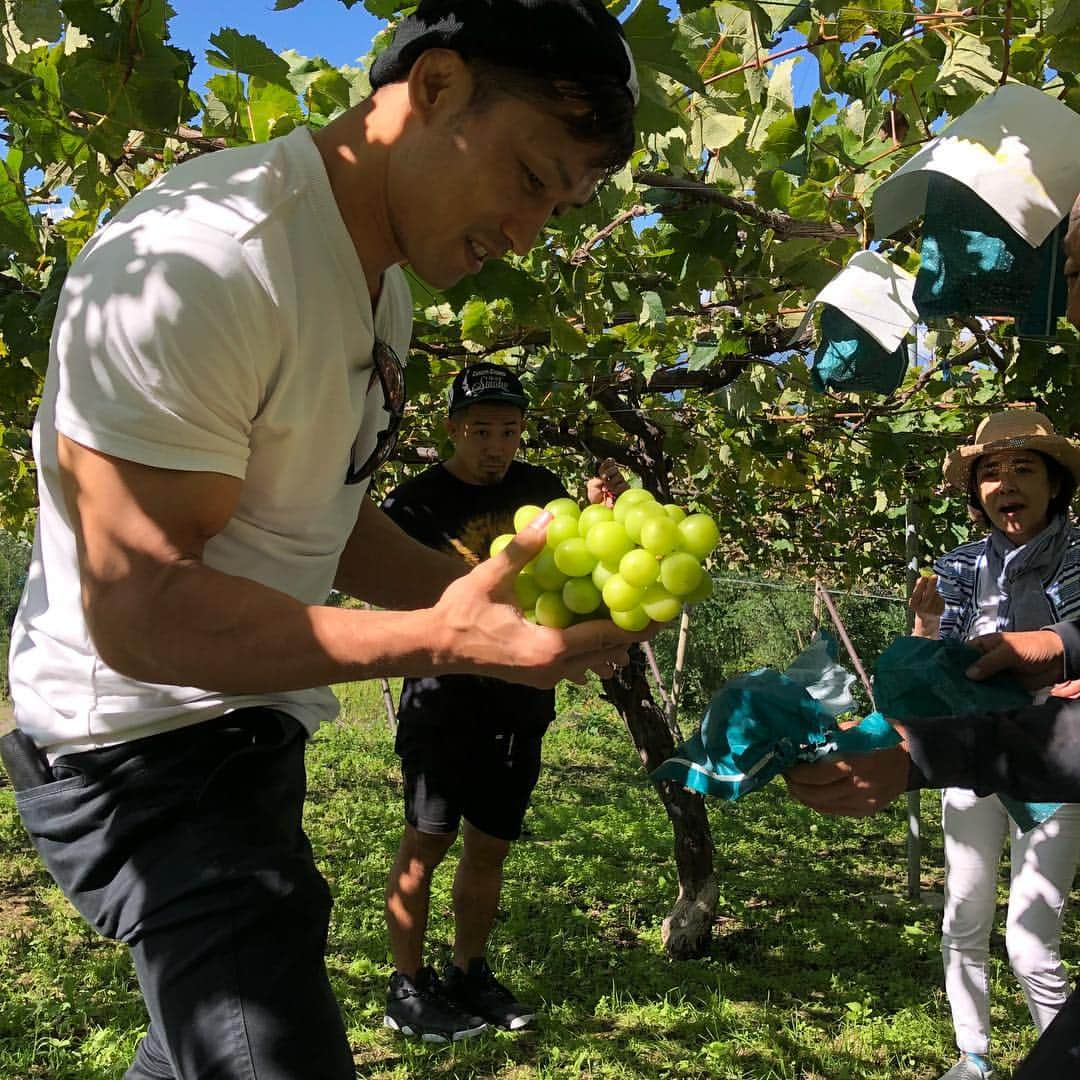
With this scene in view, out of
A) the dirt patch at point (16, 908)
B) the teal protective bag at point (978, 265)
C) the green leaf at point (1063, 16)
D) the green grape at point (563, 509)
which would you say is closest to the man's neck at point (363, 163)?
the green grape at point (563, 509)

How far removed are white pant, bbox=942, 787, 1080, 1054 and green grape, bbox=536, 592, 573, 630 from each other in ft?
7.19

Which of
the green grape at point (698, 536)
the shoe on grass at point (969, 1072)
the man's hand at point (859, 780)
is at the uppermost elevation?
the green grape at point (698, 536)

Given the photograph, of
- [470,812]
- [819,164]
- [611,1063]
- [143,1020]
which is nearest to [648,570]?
[819,164]

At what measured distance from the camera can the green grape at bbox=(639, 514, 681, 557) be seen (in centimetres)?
128

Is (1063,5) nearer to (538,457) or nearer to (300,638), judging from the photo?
(300,638)

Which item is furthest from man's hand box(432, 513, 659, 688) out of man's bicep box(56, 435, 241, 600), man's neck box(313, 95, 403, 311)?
man's neck box(313, 95, 403, 311)

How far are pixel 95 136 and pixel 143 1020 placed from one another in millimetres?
2984

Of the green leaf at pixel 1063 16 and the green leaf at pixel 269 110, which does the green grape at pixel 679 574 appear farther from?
the green leaf at pixel 269 110

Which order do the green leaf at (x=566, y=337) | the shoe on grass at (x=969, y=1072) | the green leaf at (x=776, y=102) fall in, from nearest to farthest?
1. the green leaf at (x=776, y=102)
2. the shoe on grass at (x=969, y=1072)
3. the green leaf at (x=566, y=337)

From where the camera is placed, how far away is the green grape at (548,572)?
1.35m

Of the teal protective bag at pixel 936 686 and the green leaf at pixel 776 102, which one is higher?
the green leaf at pixel 776 102

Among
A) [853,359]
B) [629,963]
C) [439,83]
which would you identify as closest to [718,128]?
[853,359]

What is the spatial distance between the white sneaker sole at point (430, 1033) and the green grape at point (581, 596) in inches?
101

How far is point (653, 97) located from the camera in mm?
1918
